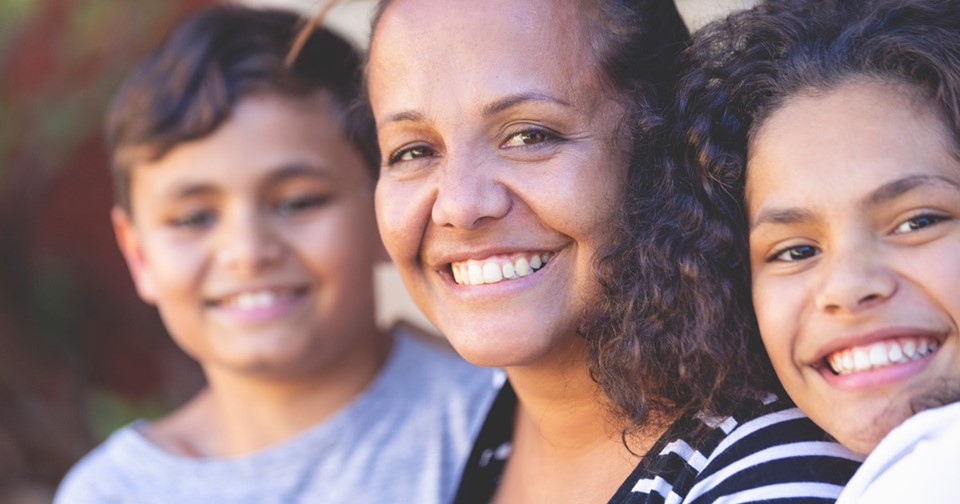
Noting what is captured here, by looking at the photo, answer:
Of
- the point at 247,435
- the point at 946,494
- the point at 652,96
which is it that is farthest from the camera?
the point at 247,435

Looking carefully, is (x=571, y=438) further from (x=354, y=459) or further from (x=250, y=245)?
(x=250, y=245)

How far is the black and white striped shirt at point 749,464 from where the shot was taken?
1.51 m

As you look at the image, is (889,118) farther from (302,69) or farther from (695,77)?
(302,69)

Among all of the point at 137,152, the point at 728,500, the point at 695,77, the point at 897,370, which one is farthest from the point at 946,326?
the point at 137,152

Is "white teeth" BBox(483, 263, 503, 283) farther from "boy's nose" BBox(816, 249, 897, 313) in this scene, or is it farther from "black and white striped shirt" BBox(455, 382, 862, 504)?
"boy's nose" BBox(816, 249, 897, 313)

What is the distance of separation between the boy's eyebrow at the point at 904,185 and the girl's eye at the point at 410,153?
29.9 inches

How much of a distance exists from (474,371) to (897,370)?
1.53 meters

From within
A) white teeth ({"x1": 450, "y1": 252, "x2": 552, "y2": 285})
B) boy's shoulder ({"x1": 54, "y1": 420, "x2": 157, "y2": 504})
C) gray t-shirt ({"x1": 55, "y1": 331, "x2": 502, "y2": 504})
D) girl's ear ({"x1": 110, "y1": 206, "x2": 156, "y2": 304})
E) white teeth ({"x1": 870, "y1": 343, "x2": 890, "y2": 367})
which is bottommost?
boy's shoulder ({"x1": 54, "y1": 420, "x2": 157, "y2": 504})

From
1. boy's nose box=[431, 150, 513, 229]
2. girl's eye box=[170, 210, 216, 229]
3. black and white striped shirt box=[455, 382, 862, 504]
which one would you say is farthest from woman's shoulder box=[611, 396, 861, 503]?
girl's eye box=[170, 210, 216, 229]

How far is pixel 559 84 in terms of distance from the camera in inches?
71.5

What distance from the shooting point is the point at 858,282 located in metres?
1.46

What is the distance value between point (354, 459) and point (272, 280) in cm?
49

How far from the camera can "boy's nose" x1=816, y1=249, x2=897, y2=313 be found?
146cm

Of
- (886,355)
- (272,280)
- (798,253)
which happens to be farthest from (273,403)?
(886,355)
